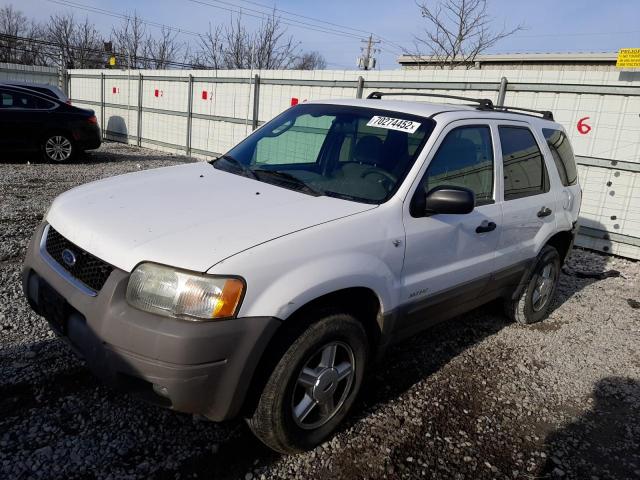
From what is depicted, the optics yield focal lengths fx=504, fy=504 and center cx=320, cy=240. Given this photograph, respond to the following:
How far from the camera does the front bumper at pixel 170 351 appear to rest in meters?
2.09

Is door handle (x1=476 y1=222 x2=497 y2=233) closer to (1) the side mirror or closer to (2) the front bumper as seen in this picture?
(1) the side mirror

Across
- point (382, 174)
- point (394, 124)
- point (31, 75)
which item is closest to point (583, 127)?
point (394, 124)

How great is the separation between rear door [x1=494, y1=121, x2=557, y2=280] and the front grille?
2687 mm

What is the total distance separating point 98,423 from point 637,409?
11.5ft

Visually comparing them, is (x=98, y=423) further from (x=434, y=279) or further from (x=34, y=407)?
(x=434, y=279)

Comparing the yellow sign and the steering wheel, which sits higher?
the yellow sign

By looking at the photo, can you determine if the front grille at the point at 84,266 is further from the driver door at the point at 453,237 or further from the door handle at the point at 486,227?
the door handle at the point at 486,227

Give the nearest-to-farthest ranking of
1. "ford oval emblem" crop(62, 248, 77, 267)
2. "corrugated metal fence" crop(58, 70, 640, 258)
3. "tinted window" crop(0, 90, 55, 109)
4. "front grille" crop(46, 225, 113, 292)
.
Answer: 1. "front grille" crop(46, 225, 113, 292)
2. "ford oval emblem" crop(62, 248, 77, 267)
3. "corrugated metal fence" crop(58, 70, 640, 258)
4. "tinted window" crop(0, 90, 55, 109)

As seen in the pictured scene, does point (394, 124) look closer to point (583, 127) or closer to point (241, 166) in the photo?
point (241, 166)

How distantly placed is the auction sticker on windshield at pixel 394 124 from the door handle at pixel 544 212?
60.4 inches

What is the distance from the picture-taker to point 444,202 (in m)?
2.81

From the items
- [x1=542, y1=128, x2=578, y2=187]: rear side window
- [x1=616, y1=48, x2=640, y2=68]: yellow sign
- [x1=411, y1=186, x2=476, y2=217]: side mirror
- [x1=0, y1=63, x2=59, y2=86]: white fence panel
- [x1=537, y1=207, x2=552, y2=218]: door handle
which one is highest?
[x1=616, y1=48, x2=640, y2=68]: yellow sign

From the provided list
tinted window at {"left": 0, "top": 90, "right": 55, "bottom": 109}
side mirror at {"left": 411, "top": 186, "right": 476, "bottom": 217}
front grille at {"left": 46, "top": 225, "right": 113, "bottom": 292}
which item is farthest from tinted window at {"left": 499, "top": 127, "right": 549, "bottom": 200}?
tinted window at {"left": 0, "top": 90, "right": 55, "bottom": 109}

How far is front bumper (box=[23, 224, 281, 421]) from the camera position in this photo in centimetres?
209
